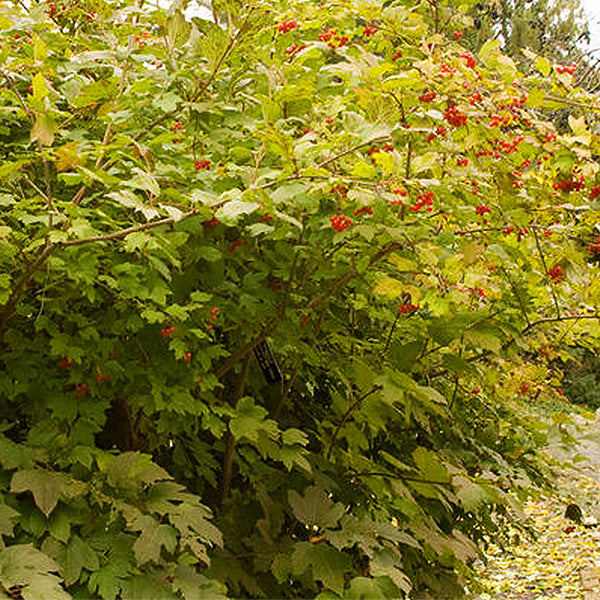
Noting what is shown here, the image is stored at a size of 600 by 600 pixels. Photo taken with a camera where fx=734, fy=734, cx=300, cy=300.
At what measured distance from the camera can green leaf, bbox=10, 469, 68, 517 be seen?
1555 mm

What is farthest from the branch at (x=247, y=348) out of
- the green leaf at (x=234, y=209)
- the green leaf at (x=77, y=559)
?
the green leaf at (x=77, y=559)

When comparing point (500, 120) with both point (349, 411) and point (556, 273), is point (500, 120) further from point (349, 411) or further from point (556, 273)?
point (349, 411)

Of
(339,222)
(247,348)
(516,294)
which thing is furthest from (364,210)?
(516,294)

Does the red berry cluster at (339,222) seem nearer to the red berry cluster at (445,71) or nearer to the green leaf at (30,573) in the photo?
the red berry cluster at (445,71)

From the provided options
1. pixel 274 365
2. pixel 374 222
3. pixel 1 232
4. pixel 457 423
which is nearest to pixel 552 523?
pixel 457 423

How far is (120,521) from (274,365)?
3.02 ft

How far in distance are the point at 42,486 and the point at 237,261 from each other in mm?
799

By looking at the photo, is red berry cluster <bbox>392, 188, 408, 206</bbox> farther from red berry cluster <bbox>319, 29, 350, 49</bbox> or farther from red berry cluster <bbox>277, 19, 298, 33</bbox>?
red berry cluster <bbox>319, 29, 350, 49</bbox>

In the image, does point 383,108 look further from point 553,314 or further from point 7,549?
point 553,314

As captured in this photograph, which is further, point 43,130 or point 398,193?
point 398,193

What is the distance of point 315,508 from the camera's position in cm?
199

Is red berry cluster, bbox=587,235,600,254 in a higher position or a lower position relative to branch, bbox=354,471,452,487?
higher

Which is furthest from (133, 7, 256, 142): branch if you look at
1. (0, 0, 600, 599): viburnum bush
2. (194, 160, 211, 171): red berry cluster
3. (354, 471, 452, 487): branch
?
(354, 471, 452, 487): branch

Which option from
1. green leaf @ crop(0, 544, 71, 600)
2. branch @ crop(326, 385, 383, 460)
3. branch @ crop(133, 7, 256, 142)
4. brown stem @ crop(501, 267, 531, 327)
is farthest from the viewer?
brown stem @ crop(501, 267, 531, 327)
